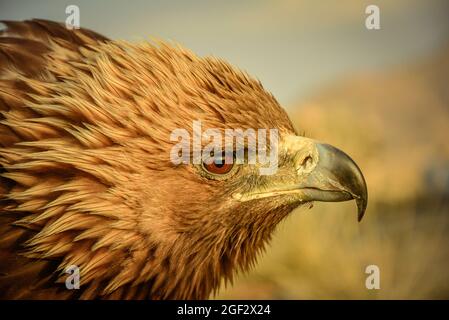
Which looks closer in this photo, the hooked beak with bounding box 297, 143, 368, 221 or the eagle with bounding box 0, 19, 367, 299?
the eagle with bounding box 0, 19, 367, 299

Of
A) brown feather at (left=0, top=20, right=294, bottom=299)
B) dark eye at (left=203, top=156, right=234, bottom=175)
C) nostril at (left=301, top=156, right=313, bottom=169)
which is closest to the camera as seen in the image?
brown feather at (left=0, top=20, right=294, bottom=299)

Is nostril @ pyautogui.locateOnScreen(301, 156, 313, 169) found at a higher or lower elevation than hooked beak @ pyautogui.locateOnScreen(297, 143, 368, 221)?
higher

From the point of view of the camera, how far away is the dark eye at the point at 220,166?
96.9 inches

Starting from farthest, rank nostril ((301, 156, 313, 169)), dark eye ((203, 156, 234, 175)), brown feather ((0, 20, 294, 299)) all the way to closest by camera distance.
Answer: nostril ((301, 156, 313, 169))
dark eye ((203, 156, 234, 175))
brown feather ((0, 20, 294, 299))

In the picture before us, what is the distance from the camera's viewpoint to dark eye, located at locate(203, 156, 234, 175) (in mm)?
2461

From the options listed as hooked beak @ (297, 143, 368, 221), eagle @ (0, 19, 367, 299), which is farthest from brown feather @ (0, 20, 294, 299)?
hooked beak @ (297, 143, 368, 221)

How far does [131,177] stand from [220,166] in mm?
396

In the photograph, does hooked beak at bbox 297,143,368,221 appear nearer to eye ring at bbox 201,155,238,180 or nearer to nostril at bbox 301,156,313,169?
nostril at bbox 301,156,313,169

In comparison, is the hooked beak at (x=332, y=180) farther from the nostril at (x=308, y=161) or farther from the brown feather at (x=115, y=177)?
the brown feather at (x=115, y=177)

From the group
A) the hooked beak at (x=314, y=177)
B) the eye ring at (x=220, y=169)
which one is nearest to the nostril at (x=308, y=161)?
the hooked beak at (x=314, y=177)

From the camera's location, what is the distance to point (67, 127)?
241 centimetres

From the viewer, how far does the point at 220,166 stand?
2486mm
